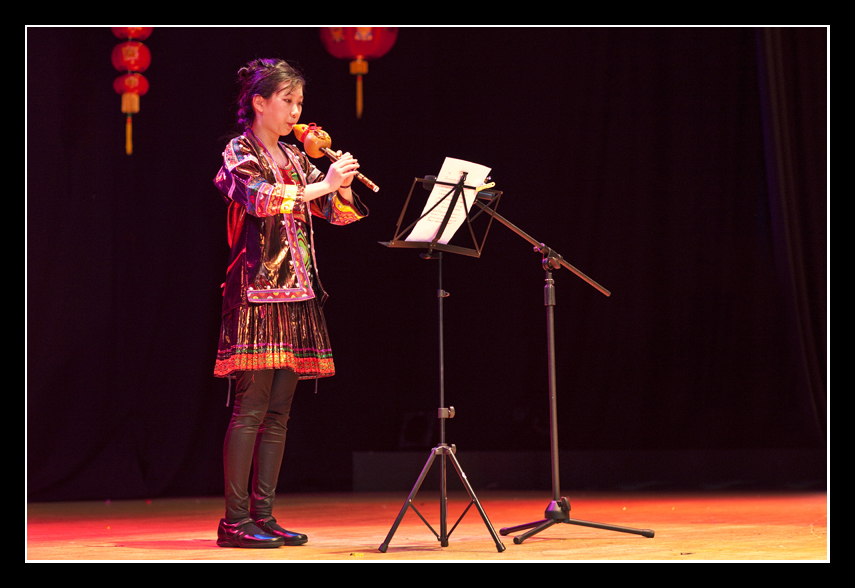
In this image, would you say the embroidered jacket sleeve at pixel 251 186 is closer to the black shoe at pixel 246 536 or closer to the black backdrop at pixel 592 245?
the black shoe at pixel 246 536

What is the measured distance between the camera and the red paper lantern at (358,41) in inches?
165

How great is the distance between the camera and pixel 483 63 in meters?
4.72

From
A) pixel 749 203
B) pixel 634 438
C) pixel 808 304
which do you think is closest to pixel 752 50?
pixel 749 203

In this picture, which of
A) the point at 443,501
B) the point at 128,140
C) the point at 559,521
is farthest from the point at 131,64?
the point at 559,521

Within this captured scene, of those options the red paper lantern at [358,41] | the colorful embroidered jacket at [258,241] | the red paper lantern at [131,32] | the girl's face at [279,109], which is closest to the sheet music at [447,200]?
the colorful embroidered jacket at [258,241]

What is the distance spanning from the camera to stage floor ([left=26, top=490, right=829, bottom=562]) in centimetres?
259

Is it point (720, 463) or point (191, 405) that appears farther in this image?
point (720, 463)

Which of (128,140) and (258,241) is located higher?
(128,140)

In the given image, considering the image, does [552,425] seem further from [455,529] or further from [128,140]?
[128,140]

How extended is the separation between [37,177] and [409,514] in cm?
211

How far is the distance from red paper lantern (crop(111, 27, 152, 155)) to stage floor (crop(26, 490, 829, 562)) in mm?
1683

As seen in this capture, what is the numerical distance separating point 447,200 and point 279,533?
3.40ft

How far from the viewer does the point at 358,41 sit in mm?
4211

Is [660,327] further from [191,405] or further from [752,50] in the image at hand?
[191,405]
